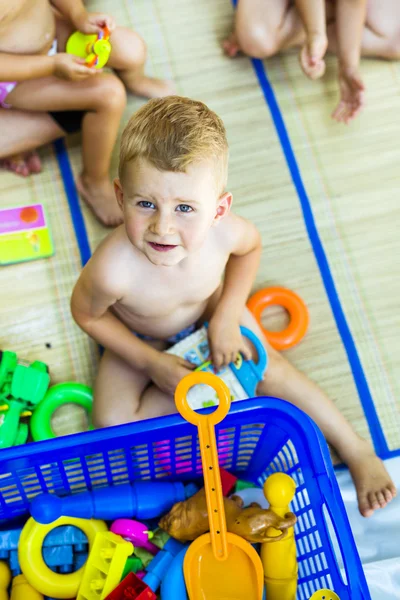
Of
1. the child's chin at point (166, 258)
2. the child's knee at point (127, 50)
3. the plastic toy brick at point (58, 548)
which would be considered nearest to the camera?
the child's chin at point (166, 258)

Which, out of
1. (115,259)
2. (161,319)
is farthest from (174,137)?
(161,319)

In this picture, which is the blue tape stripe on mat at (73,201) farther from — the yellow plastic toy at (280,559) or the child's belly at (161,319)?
the yellow plastic toy at (280,559)

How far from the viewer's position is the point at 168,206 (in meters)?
0.68

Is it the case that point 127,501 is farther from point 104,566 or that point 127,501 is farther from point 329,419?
point 329,419

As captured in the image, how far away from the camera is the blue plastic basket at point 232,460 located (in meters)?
0.74

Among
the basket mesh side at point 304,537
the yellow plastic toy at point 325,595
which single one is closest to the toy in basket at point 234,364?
the basket mesh side at point 304,537

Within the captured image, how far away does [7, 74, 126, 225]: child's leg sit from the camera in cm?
111

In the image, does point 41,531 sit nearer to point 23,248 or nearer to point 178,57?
point 23,248

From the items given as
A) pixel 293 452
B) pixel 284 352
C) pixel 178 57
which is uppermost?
pixel 178 57

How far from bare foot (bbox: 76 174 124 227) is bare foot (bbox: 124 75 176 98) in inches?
8.5

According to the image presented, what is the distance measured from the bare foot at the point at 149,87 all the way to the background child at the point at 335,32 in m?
0.17

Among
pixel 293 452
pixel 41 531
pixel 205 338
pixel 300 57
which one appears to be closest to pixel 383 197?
pixel 300 57

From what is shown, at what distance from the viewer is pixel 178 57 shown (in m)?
1.34

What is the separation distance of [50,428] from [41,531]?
0.63 feet
